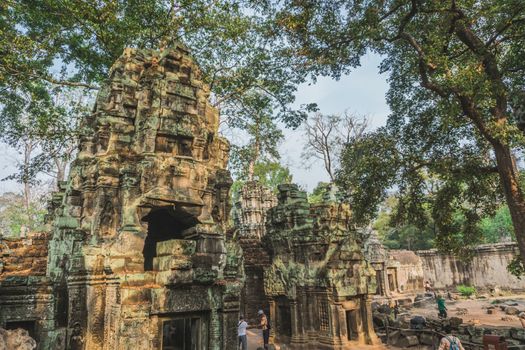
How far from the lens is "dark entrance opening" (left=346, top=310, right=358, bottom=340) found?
38.5ft

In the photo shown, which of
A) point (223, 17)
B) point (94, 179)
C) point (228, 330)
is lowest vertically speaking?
point (228, 330)

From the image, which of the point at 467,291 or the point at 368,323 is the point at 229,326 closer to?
the point at 368,323

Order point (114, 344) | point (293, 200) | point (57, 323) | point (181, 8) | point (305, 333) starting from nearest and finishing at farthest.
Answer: point (114, 344)
point (57, 323)
point (305, 333)
point (293, 200)
point (181, 8)

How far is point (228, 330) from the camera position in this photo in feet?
23.1

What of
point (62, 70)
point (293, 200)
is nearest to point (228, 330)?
point (293, 200)

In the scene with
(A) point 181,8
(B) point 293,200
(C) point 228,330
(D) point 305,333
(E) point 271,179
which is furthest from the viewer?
(E) point 271,179

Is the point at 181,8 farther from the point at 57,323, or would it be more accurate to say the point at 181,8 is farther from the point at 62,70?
the point at 57,323

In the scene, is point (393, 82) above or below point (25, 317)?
above

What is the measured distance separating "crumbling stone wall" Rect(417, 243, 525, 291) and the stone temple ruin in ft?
77.0

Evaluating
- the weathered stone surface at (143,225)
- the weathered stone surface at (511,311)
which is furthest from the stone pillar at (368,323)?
the weathered stone surface at (511,311)

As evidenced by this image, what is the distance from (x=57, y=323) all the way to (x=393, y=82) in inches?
A: 437

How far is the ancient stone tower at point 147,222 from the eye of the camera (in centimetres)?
652

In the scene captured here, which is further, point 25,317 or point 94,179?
point 94,179

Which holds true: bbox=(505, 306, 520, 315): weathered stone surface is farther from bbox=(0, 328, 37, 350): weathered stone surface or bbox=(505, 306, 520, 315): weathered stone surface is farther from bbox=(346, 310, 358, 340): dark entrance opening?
bbox=(0, 328, 37, 350): weathered stone surface
